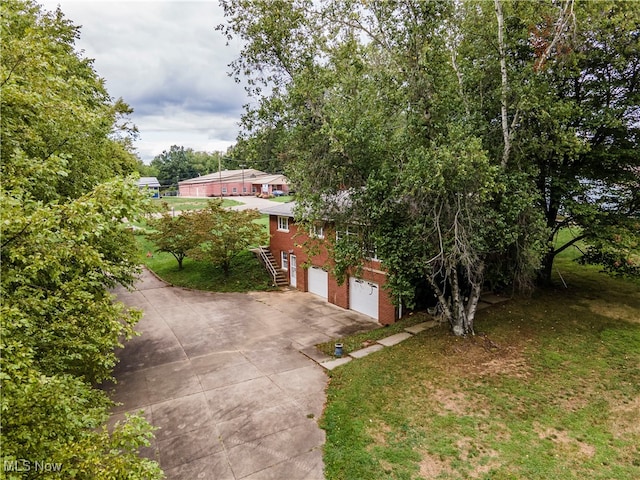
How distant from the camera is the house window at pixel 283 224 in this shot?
23.1 meters

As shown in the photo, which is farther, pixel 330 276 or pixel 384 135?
pixel 330 276

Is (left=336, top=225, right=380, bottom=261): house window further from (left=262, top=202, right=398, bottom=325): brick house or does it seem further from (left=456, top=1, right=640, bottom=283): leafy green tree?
(left=456, top=1, right=640, bottom=283): leafy green tree

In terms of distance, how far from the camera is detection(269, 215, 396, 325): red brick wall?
16.4 m

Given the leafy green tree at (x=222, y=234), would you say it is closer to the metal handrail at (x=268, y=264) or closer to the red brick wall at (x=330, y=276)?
the red brick wall at (x=330, y=276)

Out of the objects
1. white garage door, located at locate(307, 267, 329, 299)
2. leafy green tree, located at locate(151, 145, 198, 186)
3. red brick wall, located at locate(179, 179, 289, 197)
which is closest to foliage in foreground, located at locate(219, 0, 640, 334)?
white garage door, located at locate(307, 267, 329, 299)

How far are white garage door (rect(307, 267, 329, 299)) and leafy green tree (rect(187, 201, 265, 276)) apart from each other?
13.7 ft

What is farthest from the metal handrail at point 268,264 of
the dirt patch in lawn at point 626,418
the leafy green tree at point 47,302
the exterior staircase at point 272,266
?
the dirt patch in lawn at point 626,418

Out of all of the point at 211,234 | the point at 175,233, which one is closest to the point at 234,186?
the point at 175,233

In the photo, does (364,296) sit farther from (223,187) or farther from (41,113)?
(223,187)

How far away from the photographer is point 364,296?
1789cm

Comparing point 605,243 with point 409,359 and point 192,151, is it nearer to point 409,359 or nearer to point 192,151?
point 409,359

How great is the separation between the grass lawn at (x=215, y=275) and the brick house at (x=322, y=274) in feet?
5.25

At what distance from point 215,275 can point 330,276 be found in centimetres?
880

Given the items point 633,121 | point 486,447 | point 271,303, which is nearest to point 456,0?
point 633,121
